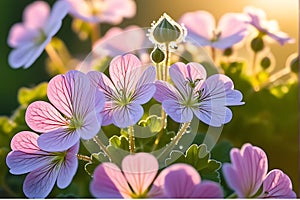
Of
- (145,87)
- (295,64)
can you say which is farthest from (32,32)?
(145,87)

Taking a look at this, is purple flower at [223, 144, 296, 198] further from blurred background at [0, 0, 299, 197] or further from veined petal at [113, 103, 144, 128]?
blurred background at [0, 0, 299, 197]

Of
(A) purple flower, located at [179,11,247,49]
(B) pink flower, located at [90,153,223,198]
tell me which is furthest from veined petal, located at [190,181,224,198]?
(A) purple flower, located at [179,11,247,49]

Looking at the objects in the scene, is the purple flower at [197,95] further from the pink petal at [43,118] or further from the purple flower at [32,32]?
the purple flower at [32,32]

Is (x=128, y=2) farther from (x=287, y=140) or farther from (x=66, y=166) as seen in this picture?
(x=66, y=166)

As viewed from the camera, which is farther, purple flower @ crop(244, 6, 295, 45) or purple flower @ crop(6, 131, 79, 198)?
purple flower @ crop(244, 6, 295, 45)

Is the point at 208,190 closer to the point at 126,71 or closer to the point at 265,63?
the point at 126,71

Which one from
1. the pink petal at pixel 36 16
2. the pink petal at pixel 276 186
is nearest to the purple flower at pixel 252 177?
the pink petal at pixel 276 186
